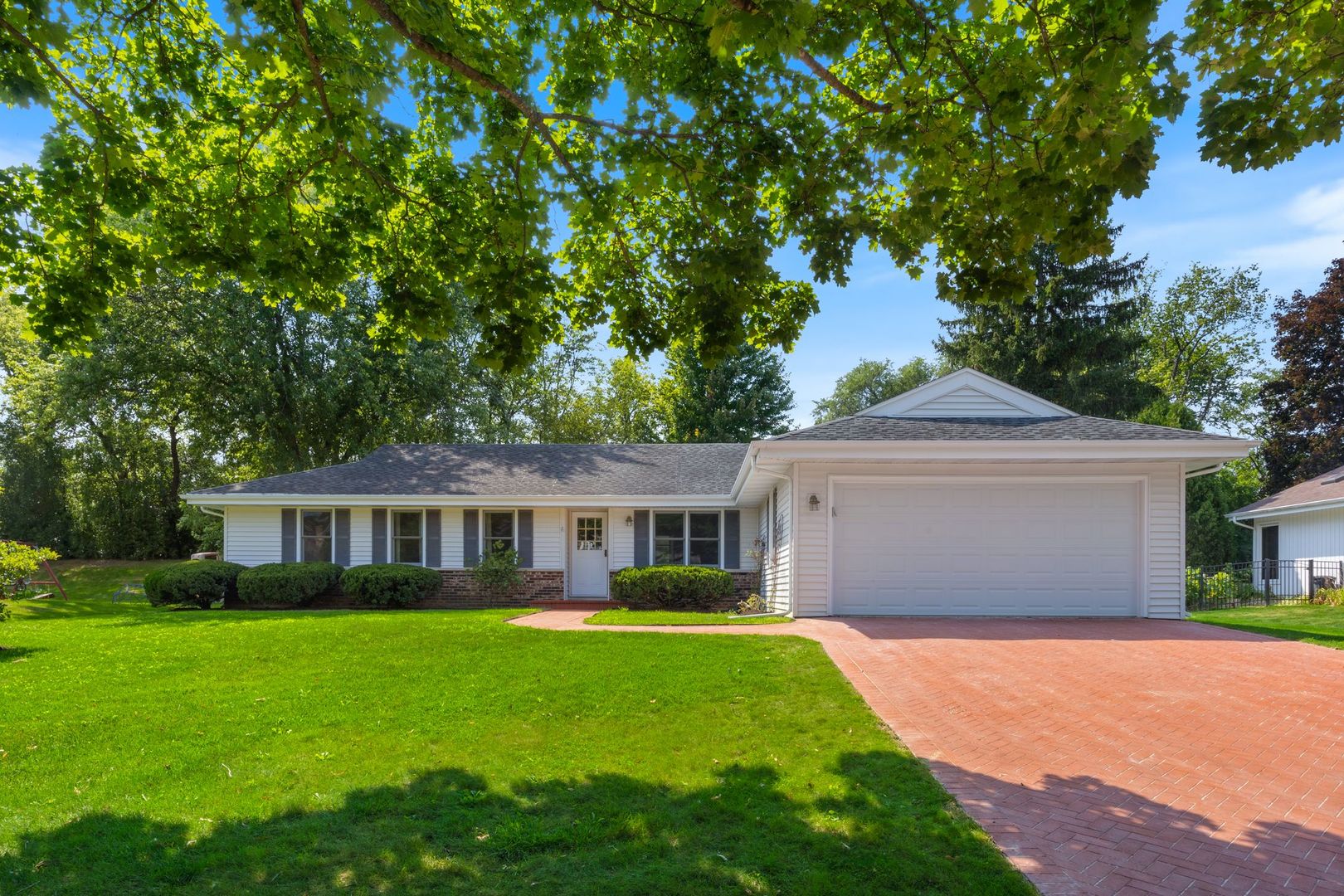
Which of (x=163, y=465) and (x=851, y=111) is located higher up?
(x=851, y=111)

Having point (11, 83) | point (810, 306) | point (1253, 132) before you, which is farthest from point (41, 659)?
point (1253, 132)

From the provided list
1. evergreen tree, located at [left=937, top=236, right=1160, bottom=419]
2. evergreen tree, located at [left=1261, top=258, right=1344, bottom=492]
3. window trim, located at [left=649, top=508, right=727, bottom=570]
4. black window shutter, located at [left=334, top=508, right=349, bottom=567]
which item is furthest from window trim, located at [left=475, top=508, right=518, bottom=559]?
evergreen tree, located at [left=1261, top=258, right=1344, bottom=492]

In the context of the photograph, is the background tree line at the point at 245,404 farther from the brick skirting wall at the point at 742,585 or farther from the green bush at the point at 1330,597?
the green bush at the point at 1330,597

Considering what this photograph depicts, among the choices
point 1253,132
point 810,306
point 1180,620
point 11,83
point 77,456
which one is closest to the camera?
point 1253,132

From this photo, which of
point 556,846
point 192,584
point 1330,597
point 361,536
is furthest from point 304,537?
point 1330,597

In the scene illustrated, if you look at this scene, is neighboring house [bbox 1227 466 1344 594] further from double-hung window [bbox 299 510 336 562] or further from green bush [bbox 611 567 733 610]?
double-hung window [bbox 299 510 336 562]

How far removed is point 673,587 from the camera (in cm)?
1582

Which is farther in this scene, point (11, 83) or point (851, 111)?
point (851, 111)

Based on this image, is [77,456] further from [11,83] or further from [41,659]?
[11,83]

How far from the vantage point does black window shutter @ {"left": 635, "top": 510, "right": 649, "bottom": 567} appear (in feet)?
60.2

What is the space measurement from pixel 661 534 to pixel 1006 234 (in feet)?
43.5

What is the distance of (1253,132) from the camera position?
4.31m

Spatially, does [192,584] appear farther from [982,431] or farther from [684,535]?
[982,431]

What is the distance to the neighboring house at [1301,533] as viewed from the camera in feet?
63.0
